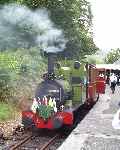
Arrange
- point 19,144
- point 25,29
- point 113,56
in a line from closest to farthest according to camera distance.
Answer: point 19,144 < point 25,29 < point 113,56

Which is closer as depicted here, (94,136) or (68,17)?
(94,136)

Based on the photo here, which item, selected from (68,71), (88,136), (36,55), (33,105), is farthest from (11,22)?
(88,136)

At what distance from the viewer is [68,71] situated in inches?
733

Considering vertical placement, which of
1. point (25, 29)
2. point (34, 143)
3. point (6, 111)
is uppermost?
point (25, 29)

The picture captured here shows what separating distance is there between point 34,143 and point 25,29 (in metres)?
14.4

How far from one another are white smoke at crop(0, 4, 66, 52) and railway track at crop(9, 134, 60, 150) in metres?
3.29

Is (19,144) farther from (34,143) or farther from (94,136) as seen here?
(94,136)

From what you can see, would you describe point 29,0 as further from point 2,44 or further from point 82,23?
point 82,23

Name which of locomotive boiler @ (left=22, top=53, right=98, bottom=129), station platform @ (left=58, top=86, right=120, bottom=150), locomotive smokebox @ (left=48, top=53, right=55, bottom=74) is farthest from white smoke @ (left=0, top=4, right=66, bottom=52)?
station platform @ (left=58, top=86, right=120, bottom=150)

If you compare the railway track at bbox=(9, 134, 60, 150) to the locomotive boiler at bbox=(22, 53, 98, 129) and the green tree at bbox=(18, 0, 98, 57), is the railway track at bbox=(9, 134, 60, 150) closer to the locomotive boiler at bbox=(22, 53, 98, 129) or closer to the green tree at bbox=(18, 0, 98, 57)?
the locomotive boiler at bbox=(22, 53, 98, 129)

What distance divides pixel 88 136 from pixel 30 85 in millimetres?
10159

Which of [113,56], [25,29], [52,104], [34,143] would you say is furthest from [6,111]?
[113,56]

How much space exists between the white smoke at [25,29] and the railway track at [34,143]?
329 centimetres

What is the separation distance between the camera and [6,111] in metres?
19.3
